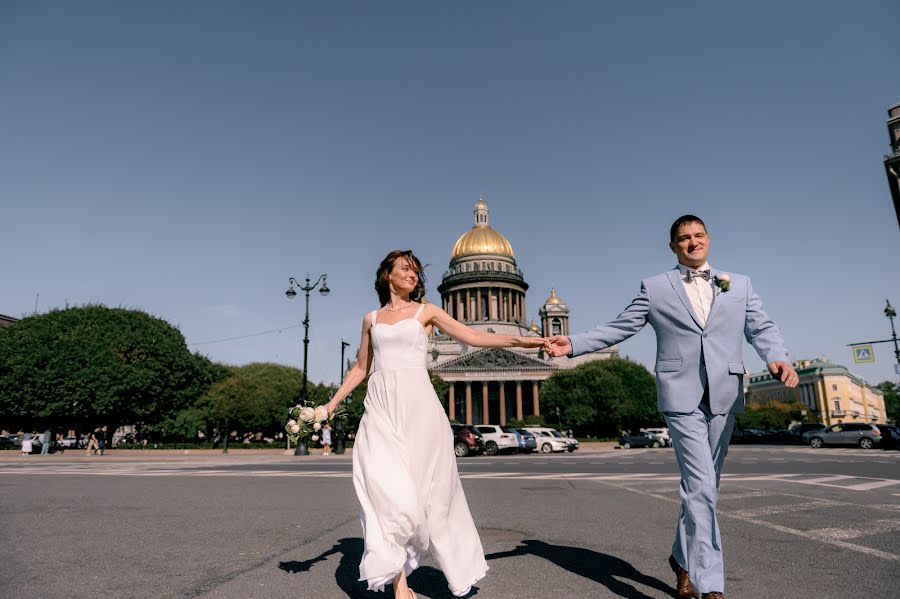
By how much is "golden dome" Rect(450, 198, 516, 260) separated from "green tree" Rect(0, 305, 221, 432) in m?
69.7

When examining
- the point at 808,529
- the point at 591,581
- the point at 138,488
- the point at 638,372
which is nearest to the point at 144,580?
the point at 591,581

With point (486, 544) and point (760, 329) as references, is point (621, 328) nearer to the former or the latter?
point (760, 329)

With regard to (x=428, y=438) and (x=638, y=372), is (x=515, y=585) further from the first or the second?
(x=638, y=372)

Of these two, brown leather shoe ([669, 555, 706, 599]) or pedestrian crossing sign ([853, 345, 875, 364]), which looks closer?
brown leather shoe ([669, 555, 706, 599])

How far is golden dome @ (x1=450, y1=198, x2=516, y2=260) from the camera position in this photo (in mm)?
116312

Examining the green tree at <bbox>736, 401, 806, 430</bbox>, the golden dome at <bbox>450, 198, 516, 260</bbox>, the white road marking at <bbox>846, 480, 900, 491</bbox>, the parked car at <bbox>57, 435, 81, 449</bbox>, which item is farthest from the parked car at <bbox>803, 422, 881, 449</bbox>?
the green tree at <bbox>736, 401, 806, 430</bbox>

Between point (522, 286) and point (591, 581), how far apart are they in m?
112

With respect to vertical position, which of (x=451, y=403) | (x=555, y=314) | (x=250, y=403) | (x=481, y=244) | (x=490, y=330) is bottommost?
(x=250, y=403)

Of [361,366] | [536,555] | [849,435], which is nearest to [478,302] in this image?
[849,435]

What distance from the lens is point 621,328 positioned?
189 inches

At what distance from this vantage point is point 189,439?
5578cm

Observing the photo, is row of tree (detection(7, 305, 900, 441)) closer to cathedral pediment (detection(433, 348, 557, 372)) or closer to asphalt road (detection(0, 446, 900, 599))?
cathedral pediment (detection(433, 348, 557, 372))

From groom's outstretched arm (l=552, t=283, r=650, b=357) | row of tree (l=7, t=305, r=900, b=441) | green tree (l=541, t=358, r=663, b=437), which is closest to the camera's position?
groom's outstretched arm (l=552, t=283, r=650, b=357)

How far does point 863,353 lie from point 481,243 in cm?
8088
